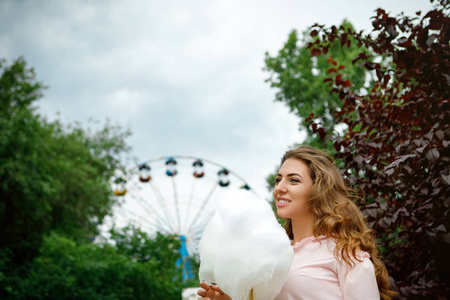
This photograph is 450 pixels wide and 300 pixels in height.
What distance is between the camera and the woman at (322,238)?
1.96 meters

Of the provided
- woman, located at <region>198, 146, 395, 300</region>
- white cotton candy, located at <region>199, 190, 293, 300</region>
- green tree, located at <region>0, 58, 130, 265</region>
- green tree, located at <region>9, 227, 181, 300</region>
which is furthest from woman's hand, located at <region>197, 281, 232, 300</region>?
green tree, located at <region>0, 58, 130, 265</region>

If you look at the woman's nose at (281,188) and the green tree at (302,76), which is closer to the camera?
the woman's nose at (281,188)

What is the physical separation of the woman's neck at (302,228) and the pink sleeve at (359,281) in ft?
1.00

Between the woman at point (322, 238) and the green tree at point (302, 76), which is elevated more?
the green tree at point (302, 76)

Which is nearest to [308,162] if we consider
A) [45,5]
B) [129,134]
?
[45,5]

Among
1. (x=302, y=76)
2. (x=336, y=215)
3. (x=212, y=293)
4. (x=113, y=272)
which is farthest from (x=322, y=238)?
(x=302, y=76)

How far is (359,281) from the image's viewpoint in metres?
1.91

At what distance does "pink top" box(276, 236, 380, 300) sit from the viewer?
191cm

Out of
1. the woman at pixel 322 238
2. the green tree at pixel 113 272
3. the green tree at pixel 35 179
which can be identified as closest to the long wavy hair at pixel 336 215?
the woman at pixel 322 238

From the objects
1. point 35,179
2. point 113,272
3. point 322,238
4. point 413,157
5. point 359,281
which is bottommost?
point 359,281

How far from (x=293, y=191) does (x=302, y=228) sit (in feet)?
0.69

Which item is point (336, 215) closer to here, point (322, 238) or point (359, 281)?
point (322, 238)

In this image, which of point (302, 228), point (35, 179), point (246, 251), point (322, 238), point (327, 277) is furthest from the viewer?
point (35, 179)

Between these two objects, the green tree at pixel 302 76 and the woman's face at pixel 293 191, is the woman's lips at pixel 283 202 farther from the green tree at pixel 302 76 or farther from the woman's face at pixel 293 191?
the green tree at pixel 302 76
